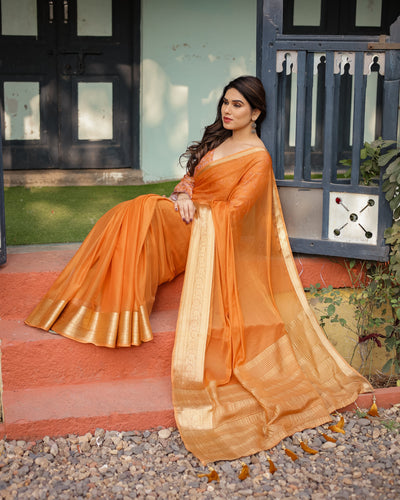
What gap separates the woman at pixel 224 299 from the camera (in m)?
3.36

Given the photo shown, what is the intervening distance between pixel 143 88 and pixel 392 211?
355 centimetres

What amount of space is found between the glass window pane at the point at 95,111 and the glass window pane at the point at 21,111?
1.30 ft

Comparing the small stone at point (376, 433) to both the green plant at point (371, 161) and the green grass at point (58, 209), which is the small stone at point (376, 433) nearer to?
the green plant at point (371, 161)

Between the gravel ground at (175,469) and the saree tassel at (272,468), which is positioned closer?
the gravel ground at (175,469)

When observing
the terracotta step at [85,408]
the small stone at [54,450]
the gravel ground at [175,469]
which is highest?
the terracotta step at [85,408]

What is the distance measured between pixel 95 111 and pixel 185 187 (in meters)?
3.22

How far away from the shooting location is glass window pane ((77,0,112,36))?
21.6 feet

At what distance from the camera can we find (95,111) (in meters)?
6.80

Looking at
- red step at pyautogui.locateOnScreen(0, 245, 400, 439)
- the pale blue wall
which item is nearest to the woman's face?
red step at pyautogui.locateOnScreen(0, 245, 400, 439)

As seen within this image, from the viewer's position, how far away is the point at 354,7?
711 cm

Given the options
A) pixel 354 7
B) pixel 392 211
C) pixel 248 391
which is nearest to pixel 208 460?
pixel 248 391

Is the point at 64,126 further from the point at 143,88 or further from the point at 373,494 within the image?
the point at 373,494

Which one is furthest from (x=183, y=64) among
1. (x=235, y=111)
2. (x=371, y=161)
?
(x=371, y=161)

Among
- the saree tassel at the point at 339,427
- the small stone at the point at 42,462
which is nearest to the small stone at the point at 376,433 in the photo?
the saree tassel at the point at 339,427
